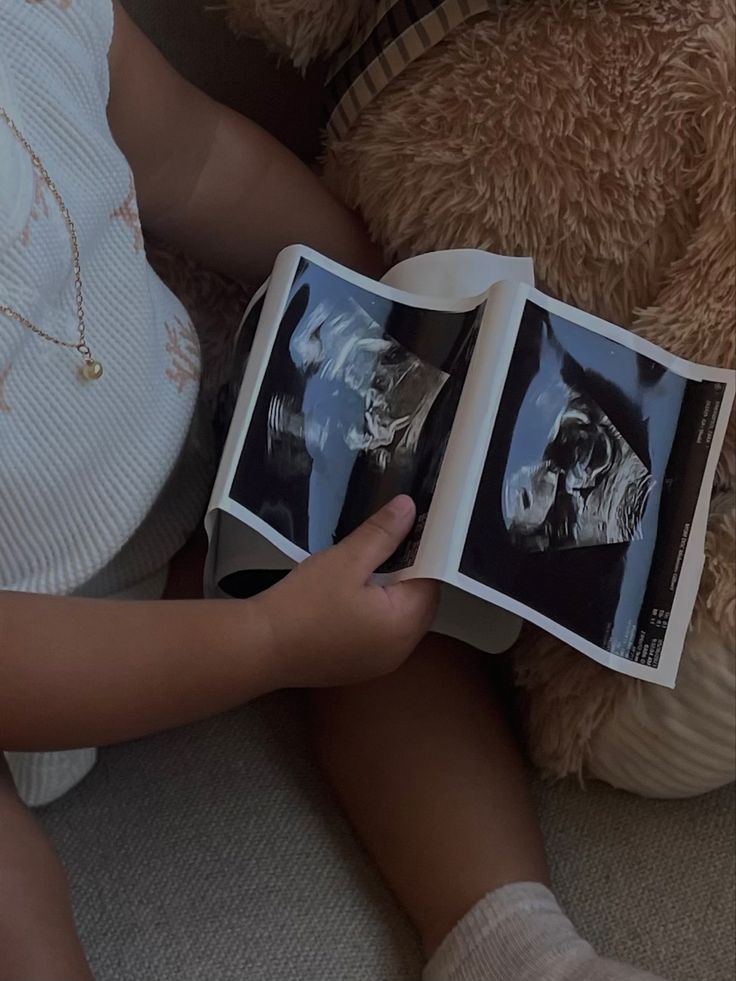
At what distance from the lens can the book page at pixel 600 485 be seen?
58 centimetres

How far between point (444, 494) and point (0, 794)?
319 mm

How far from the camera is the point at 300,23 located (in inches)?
24.9

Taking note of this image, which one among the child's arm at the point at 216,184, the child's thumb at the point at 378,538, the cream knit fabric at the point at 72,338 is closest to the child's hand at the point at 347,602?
the child's thumb at the point at 378,538

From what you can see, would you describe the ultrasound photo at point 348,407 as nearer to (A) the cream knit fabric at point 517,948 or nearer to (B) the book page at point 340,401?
(B) the book page at point 340,401

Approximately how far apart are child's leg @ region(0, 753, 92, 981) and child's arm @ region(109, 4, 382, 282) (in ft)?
1.25

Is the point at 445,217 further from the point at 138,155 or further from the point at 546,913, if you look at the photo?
the point at 546,913

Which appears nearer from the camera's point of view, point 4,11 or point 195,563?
point 4,11

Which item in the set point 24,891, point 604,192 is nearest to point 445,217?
point 604,192

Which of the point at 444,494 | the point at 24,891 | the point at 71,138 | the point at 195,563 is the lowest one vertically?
the point at 24,891

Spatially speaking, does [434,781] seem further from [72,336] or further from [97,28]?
[97,28]

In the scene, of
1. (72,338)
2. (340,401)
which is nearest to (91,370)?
(72,338)

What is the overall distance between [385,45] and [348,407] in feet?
0.74

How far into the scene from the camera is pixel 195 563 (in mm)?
743

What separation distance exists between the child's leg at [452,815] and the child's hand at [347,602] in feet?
0.49
